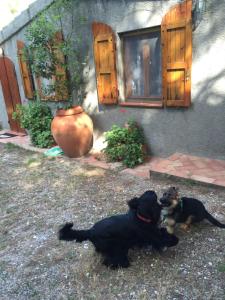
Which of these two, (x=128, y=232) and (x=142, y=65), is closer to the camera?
(x=128, y=232)

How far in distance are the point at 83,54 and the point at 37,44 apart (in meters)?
0.87

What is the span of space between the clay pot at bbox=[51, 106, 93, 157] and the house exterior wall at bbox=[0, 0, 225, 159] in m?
0.39

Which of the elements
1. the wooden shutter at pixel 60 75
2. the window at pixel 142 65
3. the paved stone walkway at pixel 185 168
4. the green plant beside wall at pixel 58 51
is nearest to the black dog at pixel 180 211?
the paved stone walkway at pixel 185 168

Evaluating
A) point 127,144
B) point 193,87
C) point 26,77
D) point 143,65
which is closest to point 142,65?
point 143,65

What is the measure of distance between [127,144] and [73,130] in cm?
115

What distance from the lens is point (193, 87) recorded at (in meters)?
4.13

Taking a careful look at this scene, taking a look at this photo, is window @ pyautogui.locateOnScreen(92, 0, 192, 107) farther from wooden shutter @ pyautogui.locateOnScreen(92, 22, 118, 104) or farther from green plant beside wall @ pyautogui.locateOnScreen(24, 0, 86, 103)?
green plant beside wall @ pyautogui.locateOnScreen(24, 0, 86, 103)

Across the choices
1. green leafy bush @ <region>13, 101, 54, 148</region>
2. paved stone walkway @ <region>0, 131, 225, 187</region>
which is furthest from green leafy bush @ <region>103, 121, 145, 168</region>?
green leafy bush @ <region>13, 101, 54, 148</region>

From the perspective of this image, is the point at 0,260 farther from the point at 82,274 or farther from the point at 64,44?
the point at 64,44

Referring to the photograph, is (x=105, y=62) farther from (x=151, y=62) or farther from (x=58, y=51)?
(x=58, y=51)

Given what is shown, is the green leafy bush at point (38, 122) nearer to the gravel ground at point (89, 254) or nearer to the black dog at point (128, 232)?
the gravel ground at point (89, 254)

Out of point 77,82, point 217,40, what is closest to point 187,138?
point 217,40

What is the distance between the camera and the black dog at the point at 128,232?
2229mm

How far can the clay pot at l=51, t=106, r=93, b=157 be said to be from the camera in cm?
533
